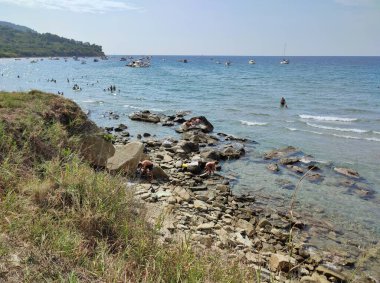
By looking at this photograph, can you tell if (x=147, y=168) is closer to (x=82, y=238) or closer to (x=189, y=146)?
(x=189, y=146)

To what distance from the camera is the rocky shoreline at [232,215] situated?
837 centimetres

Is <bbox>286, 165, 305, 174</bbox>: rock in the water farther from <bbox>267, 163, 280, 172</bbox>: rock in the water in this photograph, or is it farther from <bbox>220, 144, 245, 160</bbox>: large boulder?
<bbox>220, 144, 245, 160</bbox>: large boulder

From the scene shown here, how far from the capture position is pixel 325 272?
8.67 meters

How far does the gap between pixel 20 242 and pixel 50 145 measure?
207 inches

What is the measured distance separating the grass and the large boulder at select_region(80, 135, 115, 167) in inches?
182

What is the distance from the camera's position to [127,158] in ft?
45.1

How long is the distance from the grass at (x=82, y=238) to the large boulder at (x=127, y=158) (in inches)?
230

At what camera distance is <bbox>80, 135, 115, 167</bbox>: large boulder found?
485 inches

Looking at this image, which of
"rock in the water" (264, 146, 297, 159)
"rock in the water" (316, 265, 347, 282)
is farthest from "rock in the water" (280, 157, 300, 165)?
"rock in the water" (316, 265, 347, 282)

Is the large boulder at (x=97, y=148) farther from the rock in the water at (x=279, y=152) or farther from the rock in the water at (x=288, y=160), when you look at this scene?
the rock in the water at (x=279, y=152)

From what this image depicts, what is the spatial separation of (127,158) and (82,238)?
9.03 m

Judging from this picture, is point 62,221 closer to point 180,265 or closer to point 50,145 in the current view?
point 180,265

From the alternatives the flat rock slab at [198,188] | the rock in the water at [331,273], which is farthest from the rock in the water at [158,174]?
the rock in the water at [331,273]

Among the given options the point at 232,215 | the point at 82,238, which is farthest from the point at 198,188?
the point at 82,238
